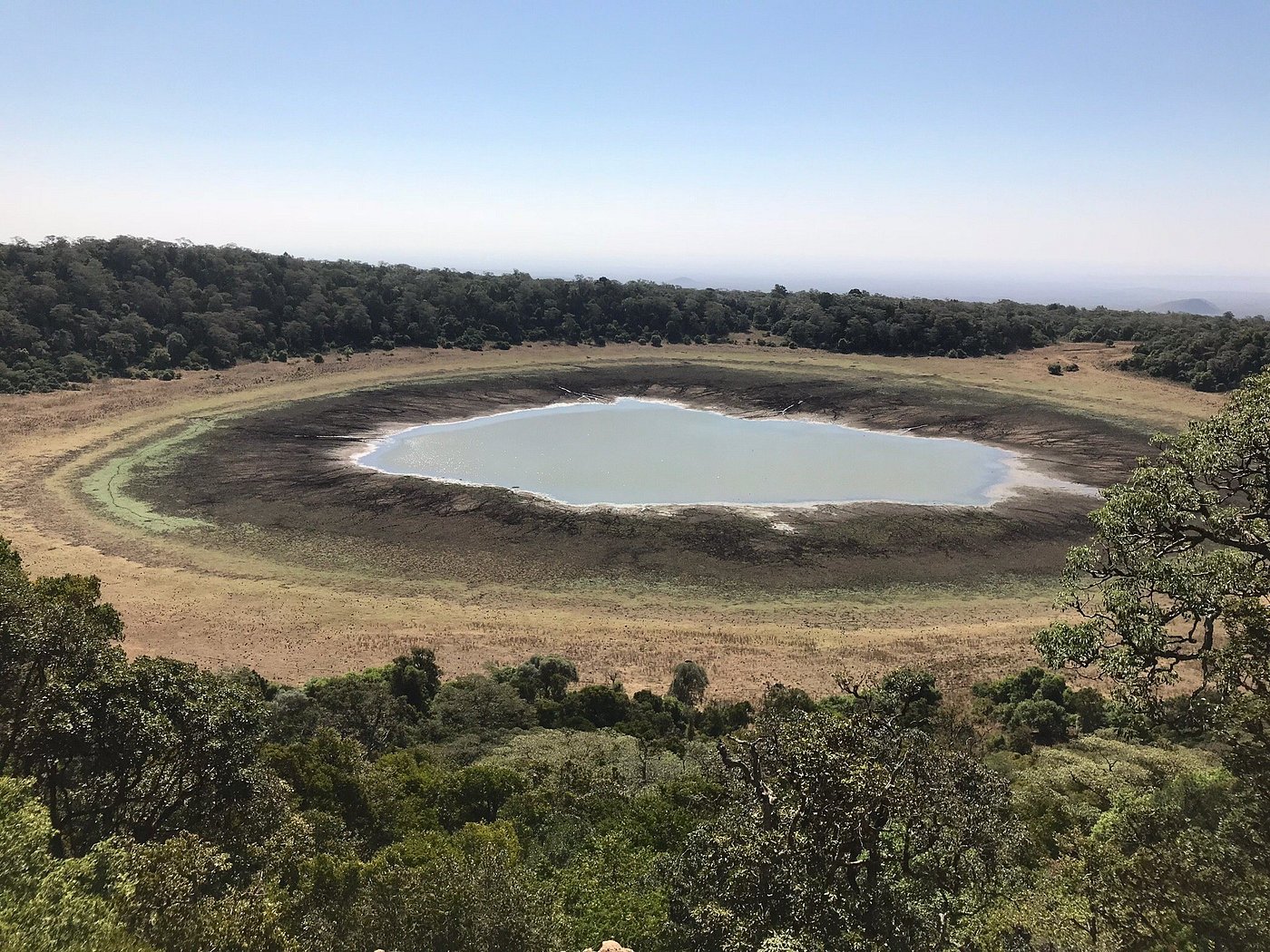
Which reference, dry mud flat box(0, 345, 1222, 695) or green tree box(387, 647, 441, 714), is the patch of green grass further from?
green tree box(387, 647, 441, 714)

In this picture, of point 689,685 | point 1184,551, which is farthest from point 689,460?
point 1184,551

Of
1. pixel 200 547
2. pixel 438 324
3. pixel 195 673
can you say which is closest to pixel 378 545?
pixel 200 547

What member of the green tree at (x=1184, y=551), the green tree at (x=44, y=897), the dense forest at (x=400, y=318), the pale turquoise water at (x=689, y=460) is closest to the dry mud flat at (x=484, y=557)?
the pale turquoise water at (x=689, y=460)

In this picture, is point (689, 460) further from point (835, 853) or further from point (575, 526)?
point (835, 853)

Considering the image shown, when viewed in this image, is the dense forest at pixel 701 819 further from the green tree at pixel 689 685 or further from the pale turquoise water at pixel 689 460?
the pale turquoise water at pixel 689 460

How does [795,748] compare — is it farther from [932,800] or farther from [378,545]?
[378,545]

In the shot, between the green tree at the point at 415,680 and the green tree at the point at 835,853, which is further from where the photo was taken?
the green tree at the point at 415,680
